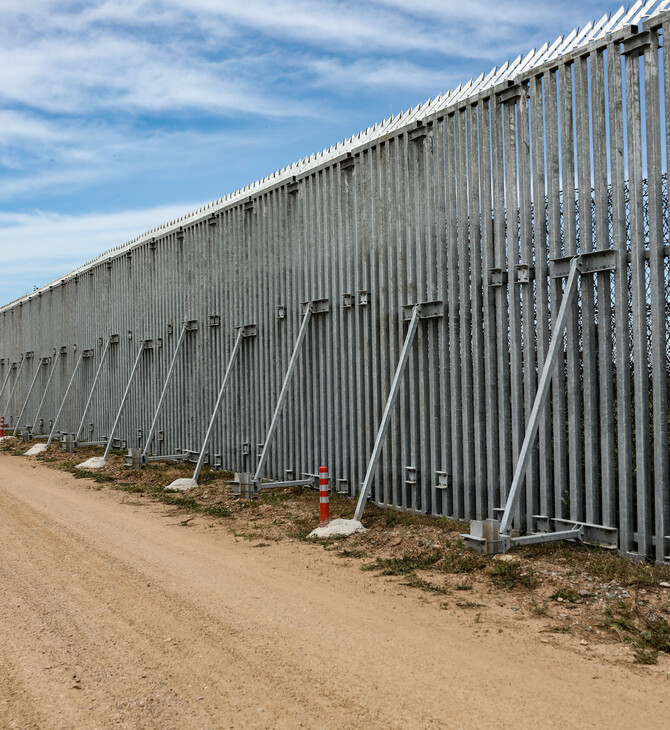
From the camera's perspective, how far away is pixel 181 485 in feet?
50.5

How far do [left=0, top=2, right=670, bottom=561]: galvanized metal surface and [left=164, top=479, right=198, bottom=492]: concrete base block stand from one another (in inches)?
55.2

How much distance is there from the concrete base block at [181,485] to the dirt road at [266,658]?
6.24 meters

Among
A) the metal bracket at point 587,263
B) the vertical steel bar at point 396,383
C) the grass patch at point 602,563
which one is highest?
the metal bracket at point 587,263

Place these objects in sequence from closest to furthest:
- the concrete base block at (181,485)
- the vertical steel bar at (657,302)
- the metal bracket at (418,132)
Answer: the vertical steel bar at (657,302) → the metal bracket at (418,132) → the concrete base block at (181,485)

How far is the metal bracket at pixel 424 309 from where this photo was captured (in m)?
10.9

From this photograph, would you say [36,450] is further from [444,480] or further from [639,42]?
[639,42]

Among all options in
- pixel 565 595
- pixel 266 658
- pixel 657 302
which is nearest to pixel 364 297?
pixel 657 302

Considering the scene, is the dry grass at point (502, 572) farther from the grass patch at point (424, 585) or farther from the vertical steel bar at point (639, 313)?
the vertical steel bar at point (639, 313)

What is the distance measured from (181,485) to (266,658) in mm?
10246

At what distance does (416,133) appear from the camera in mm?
11469

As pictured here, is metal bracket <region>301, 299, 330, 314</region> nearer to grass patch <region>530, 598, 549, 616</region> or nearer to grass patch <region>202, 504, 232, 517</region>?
grass patch <region>202, 504, 232, 517</region>

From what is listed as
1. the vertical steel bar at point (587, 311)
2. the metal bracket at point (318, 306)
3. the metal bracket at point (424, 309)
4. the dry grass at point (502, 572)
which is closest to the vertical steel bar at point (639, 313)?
the vertical steel bar at point (587, 311)

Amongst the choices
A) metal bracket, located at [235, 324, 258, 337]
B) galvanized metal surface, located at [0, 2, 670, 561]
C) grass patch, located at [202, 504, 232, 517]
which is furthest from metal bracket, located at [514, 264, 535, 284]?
metal bracket, located at [235, 324, 258, 337]

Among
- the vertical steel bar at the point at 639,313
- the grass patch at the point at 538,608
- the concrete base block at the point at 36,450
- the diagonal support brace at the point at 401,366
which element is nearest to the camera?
the grass patch at the point at 538,608
